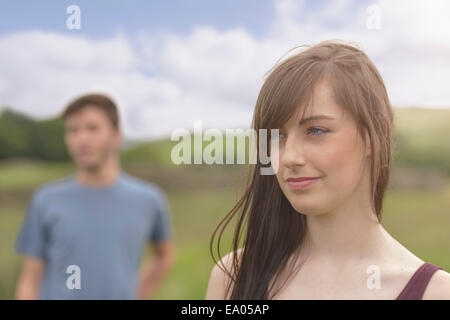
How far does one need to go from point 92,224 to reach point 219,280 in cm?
208

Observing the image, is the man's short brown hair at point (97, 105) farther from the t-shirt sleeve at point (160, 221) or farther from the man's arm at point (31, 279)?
the man's arm at point (31, 279)

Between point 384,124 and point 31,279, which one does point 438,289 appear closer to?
point 384,124

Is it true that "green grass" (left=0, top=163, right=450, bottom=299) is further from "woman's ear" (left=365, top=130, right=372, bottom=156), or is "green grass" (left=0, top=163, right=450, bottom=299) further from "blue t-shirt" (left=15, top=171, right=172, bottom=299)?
"woman's ear" (left=365, top=130, right=372, bottom=156)

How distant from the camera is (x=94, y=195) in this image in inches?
158

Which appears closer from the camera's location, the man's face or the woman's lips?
the woman's lips

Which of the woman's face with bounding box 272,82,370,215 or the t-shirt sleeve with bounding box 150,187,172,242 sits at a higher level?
the woman's face with bounding box 272,82,370,215

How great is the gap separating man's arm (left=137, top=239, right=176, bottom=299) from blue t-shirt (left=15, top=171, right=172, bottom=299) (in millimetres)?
279

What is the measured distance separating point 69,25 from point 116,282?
1840 millimetres

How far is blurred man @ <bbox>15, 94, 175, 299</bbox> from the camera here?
380cm

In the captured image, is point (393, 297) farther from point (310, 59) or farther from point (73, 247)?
point (73, 247)

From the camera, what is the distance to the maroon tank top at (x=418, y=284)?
5.44 ft
